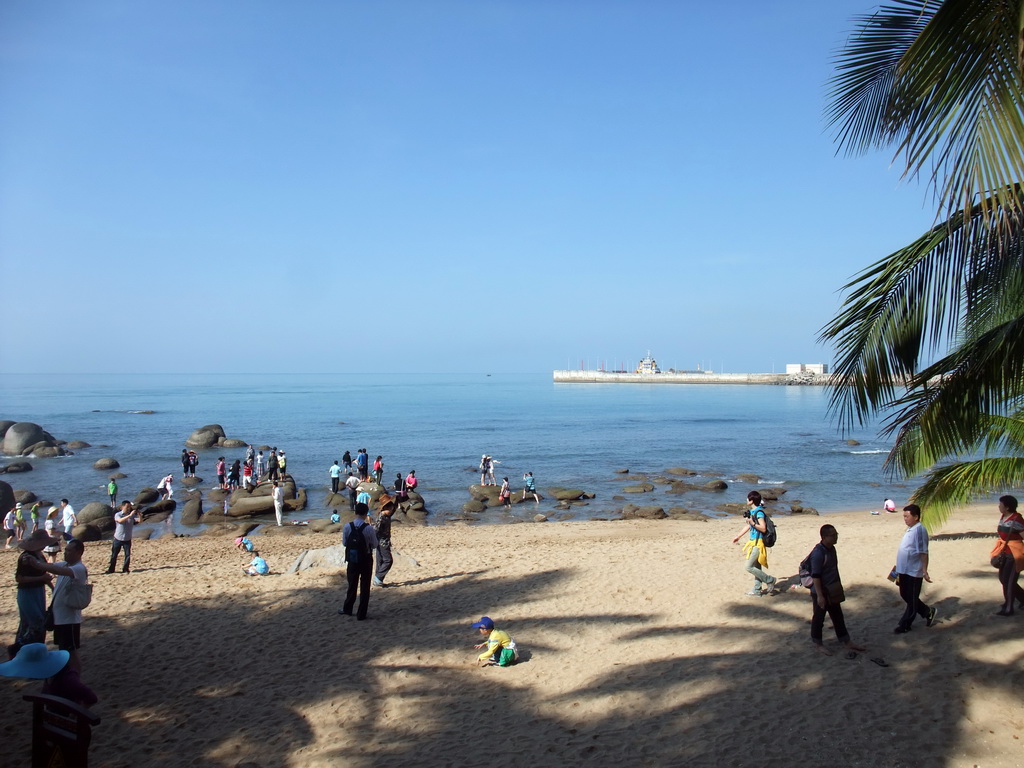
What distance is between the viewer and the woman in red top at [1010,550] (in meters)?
7.96

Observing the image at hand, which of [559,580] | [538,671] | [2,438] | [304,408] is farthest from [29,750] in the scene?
[304,408]

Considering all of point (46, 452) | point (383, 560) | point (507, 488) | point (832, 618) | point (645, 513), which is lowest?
point (46, 452)

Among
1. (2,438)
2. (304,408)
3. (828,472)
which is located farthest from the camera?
(304,408)

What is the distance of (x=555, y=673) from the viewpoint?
791 cm

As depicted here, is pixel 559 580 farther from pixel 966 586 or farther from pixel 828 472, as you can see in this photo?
pixel 828 472

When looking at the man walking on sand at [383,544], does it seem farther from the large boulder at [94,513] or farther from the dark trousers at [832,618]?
the large boulder at [94,513]

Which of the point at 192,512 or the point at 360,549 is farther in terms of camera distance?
the point at 192,512

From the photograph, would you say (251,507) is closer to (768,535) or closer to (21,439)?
(768,535)

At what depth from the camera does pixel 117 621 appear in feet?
33.5

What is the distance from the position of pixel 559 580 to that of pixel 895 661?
19.0 feet

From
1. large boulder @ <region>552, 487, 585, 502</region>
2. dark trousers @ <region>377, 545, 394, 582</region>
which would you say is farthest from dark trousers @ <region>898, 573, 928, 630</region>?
large boulder @ <region>552, 487, 585, 502</region>

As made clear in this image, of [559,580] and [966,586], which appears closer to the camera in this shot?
[966,586]

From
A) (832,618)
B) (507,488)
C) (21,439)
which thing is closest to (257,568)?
(832,618)

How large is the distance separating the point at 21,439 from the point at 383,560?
1830 inches
